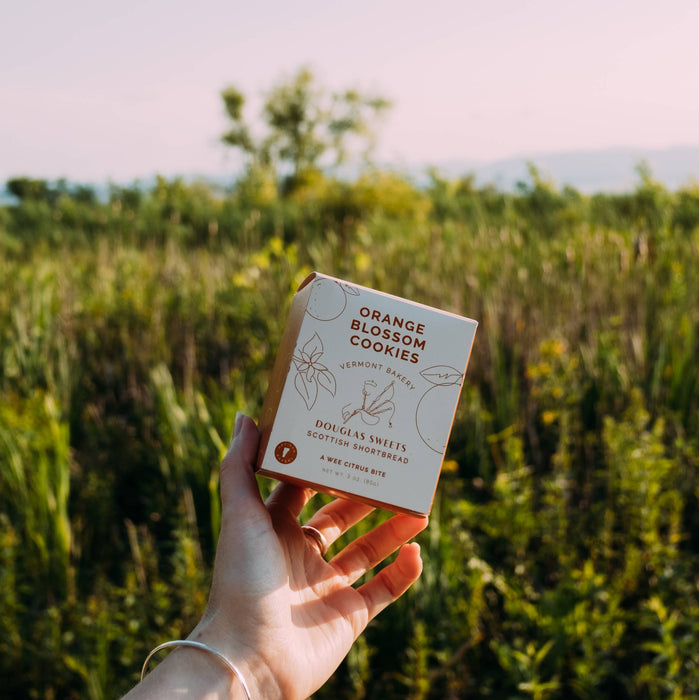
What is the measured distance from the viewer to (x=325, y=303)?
3.81 ft

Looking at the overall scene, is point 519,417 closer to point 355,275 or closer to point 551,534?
point 551,534

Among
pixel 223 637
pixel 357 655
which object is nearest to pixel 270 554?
pixel 223 637

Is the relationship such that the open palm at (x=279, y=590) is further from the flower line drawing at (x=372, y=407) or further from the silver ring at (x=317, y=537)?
the flower line drawing at (x=372, y=407)

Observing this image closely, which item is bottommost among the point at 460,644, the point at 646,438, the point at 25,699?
the point at 25,699

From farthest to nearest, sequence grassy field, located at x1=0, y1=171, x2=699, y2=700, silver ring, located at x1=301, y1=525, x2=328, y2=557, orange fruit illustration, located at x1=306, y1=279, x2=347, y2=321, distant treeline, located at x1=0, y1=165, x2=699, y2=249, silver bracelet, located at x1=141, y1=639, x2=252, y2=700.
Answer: distant treeline, located at x1=0, y1=165, x2=699, y2=249 → grassy field, located at x1=0, y1=171, x2=699, y2=700 → silver ring, located at x1=301, y1=525, x2=328, y2=557 → orange fruit illustration, located at x1=306, y1=279, x2=347, y2=321 → silver bracelet, located at x1=141, y1=639, x2=252, y2=700

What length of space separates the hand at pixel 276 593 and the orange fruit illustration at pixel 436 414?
197 millimetres

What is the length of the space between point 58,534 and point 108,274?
2766mm

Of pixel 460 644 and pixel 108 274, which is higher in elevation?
pixel 108 274

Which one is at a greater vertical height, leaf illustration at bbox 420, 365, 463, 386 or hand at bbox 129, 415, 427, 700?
leaf illustration at bbox 420, 365, 463, 386

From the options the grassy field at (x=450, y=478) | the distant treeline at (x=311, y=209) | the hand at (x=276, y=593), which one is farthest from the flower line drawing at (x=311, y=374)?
the distant treeline at (x=311, y=209)

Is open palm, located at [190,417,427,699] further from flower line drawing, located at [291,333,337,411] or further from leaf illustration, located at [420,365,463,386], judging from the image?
leaf illustration, located at [420,365,463,386]

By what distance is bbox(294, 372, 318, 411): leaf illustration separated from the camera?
1.15 m

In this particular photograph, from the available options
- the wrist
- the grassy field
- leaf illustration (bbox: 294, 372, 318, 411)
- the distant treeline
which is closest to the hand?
the wrist

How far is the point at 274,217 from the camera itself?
10.0 metres
